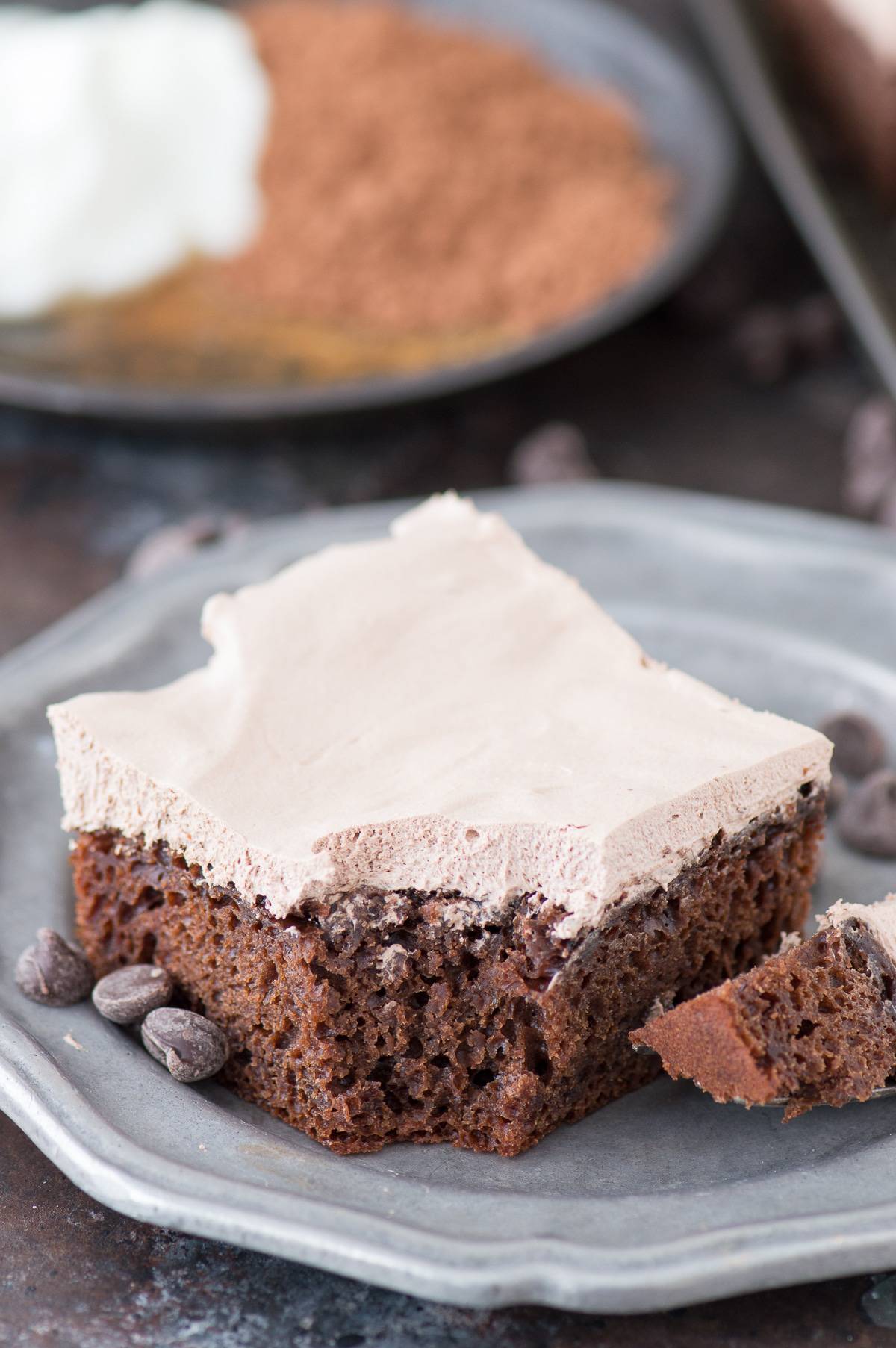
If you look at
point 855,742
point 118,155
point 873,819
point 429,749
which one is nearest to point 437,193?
point 118,155

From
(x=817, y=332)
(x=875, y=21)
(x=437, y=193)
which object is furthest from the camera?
(x=817, y=332)

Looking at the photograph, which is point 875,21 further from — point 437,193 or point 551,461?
point 551,461

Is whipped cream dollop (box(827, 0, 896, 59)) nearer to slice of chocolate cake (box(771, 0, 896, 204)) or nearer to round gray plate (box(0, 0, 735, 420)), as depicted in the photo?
slice of chocolate cake (box(771, 0, 896, 204))

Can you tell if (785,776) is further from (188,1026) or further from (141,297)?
(141,297)

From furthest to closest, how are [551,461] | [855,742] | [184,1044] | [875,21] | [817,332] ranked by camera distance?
1. [817,332]
2. [875,21]
3. [551,461]
4. [855,742]
5. [184,1044]

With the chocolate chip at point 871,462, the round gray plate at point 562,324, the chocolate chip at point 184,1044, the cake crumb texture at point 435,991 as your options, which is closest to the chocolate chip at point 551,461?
the round gray plate at point 562,324

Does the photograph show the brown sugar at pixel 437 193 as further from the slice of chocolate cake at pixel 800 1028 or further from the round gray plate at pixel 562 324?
the slice of chocolate cake at pixel 800 1028

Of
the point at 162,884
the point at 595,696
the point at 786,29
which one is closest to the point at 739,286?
the point at 786,29
